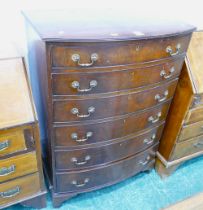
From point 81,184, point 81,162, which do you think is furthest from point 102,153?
point 81,184

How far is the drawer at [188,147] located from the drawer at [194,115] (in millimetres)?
187

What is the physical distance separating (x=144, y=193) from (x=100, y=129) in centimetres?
73

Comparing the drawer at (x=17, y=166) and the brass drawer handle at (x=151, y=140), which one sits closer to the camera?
the drawer at (x=17, y=166)

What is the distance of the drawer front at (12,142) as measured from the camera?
0.98 metres

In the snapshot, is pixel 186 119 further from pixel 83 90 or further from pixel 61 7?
pixel 61 7

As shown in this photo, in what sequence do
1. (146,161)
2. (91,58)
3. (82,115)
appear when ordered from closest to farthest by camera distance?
(91,58), (82,115), (146,161)

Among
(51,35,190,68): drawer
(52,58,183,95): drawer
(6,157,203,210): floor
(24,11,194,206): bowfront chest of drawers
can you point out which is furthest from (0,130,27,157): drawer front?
(6,157,203,210): floor

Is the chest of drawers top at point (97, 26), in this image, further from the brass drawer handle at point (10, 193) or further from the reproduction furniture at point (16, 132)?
the brass drawer handle at point (10, 193)

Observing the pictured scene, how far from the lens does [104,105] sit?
3.52 ft

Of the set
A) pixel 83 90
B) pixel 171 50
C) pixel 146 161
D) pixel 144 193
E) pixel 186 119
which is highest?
pixel 171 50

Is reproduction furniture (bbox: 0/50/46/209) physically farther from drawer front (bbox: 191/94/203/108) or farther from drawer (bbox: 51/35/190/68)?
drawer front (bbox: 191/94/203/108)

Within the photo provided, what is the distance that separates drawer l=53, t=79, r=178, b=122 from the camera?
3.36ft

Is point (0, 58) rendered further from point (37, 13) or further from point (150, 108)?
point (150, 108)

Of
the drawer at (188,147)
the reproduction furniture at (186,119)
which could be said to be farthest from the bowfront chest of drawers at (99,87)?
the drawer at (188,147)
